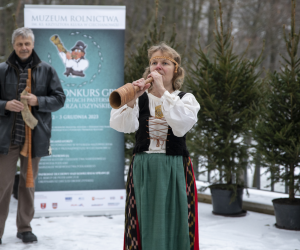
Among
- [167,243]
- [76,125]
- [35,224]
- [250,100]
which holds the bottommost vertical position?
[35,224]

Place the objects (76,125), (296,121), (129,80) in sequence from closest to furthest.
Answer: (296,121) → (76,125) → (129,80)

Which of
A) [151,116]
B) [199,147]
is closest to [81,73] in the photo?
[199,147]

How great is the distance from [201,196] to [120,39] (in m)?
2.79

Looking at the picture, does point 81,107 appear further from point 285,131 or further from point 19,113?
point 285,131

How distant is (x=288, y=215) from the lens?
4324mm

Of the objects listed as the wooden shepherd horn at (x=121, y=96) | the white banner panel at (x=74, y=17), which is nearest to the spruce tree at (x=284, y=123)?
the white banner panel at (x=74, y=17)

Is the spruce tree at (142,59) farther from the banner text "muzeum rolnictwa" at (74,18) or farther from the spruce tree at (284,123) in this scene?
the spruce tree at (284,123)

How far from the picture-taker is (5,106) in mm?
3473

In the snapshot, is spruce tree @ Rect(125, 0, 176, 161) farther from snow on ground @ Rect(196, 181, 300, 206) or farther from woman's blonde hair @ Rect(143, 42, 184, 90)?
woman's blonde hair @ Rect(143, 42, 184, 90)

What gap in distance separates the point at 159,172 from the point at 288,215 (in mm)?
2613

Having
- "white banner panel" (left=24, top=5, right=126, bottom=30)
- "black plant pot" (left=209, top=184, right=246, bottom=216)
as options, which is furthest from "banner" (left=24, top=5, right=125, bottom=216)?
"black plant pot" (left=209, top=184, right=246, bottom=216)

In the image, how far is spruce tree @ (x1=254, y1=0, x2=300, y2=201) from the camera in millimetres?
4266

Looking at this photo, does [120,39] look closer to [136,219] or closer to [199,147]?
[199,147]

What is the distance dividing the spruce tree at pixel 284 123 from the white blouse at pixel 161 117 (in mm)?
2221
